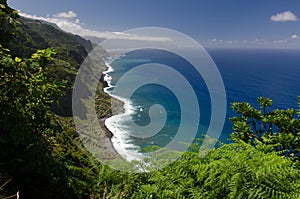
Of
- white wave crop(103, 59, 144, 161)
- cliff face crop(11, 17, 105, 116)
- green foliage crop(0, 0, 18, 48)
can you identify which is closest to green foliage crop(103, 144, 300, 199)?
cliff face crop(11, 17, 105, 116)

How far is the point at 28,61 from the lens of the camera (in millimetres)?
4152

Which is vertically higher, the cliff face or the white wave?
the cliff face

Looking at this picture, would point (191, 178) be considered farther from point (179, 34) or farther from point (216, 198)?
point (179, 34)

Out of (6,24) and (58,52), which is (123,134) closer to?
(58,52)

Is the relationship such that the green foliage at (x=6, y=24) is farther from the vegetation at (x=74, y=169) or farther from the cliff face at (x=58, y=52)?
the cliff face at (x=58, y=52)

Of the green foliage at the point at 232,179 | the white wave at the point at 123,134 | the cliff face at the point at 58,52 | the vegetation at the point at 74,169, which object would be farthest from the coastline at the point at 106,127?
the green foliage at the point at 232,179

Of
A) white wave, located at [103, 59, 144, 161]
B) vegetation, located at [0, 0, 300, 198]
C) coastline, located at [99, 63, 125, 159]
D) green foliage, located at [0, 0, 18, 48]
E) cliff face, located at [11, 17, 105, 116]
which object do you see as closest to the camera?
vegetation, located at [0, 0, 300, 198]

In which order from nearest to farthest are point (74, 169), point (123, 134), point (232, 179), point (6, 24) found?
1. point (232, 179)
2. point (6, 24)
3. point (74, 169)
4. point (123, 134)

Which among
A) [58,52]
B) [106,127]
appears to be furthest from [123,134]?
[58,52]

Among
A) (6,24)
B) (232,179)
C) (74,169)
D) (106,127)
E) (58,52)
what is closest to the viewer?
(232,179)

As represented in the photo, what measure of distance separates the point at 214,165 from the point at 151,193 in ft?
3.05

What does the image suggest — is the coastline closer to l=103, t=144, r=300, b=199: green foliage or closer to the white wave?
the white wave

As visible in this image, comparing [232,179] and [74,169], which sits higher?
[232,179]

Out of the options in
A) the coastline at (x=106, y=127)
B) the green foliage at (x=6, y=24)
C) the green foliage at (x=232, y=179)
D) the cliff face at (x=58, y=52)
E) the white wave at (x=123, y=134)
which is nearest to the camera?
the green foliage at (x=232, y=179)
